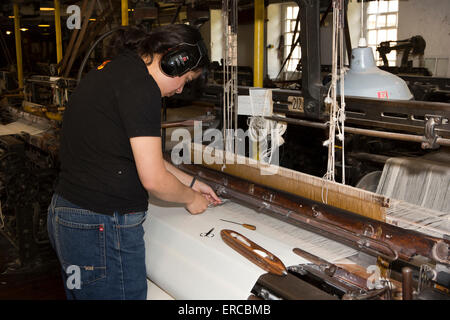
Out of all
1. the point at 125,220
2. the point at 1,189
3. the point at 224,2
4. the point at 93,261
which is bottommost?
the point at 1,189

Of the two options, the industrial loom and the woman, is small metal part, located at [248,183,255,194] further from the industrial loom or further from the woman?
the woman

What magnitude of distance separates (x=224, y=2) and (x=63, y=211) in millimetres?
1194

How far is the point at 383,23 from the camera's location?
9688mm

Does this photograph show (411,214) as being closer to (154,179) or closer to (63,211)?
(154,179)

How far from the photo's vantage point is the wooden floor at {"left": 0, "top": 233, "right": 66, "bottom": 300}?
323 cm

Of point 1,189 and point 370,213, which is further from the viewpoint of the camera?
point 1,189

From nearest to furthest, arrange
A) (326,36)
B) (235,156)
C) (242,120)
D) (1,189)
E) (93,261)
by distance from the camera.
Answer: (93,261), (235,156), (242,120), (1,189), (326,36)

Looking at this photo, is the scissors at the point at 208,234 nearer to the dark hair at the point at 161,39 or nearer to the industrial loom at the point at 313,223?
the industrial loom at the point at 313,223

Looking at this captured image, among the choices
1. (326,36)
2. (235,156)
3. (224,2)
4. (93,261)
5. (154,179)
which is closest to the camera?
(154,179)

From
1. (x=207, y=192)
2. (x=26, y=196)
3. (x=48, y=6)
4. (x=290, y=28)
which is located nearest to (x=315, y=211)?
(x=207, y=192)

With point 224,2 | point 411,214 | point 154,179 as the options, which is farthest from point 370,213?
point 224,2

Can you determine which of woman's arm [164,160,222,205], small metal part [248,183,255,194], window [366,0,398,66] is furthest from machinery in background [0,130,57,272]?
window [366,0,398,66]

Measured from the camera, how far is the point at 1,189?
432 centimetres

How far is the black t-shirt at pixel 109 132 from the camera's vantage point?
5.05 ft
